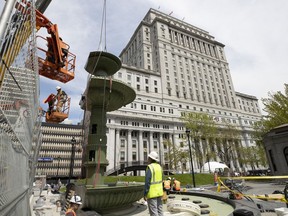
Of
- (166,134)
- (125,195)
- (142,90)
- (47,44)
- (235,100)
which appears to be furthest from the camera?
(235,100)

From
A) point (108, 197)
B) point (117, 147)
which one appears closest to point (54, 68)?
point (108, 197)

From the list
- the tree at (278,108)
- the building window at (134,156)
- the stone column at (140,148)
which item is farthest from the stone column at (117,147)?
the tree at (278,108)

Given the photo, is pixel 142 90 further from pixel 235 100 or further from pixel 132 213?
pixel 132 213

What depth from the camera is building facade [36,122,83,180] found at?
58094 mm

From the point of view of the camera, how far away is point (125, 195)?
25.4 ft

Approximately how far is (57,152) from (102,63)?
61813 millimetres

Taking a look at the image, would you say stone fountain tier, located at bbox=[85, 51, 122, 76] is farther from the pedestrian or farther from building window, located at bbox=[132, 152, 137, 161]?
building window, located at bbox=[132, 152, 137, 161]

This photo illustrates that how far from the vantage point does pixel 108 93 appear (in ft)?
34.0

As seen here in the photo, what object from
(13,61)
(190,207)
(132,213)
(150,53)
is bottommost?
(132,213)

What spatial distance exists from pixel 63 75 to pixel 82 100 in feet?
6.19

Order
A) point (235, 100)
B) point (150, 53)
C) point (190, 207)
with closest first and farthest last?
point (190, 207)
point (150, 53)
point (235, 100)

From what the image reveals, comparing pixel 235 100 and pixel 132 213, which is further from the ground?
pixel 235 100

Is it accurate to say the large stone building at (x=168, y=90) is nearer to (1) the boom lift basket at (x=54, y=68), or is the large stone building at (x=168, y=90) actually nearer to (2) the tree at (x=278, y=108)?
(2) the tree at (x=278, y=108)

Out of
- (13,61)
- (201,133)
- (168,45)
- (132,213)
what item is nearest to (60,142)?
(201,133)
